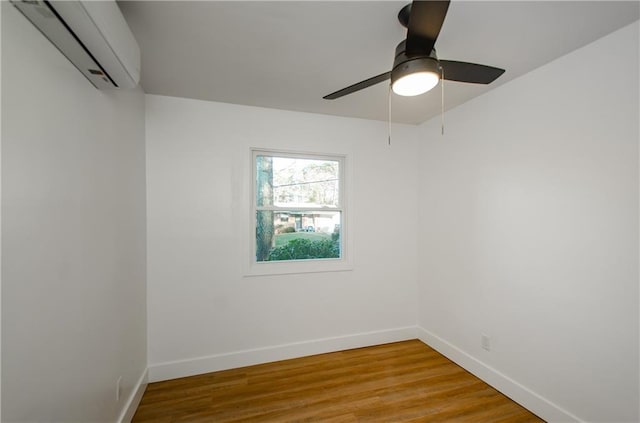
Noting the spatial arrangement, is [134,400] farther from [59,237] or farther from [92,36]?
[92,36]

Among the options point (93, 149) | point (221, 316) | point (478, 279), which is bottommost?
point (221, 316)

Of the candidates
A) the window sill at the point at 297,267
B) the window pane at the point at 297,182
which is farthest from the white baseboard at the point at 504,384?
the window pane at the point at 297,182

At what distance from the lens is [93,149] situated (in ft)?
4.81

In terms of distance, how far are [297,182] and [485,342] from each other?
2236 mm

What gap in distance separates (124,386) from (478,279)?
2807 mm

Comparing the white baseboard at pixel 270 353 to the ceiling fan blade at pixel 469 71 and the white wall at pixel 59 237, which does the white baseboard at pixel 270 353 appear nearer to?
the white wall at pixel 59 237

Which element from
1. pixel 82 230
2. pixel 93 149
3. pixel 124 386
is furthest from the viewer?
pixel 124 386

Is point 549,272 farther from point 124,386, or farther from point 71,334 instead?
point 124,386

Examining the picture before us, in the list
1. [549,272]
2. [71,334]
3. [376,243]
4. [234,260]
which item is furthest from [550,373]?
[71,334]

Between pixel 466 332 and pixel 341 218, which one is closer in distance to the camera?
pixel 466 332

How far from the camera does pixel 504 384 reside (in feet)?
7.38

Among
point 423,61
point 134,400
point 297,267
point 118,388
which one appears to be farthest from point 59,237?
point 297,267

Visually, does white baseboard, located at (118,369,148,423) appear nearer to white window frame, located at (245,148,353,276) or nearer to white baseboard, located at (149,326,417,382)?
white baseboard, located at (149,326,417,382)

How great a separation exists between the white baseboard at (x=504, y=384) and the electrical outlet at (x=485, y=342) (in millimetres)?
151
